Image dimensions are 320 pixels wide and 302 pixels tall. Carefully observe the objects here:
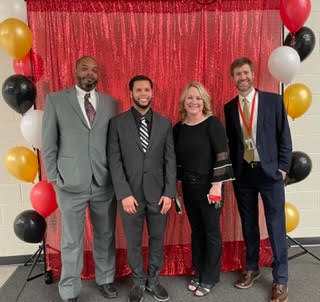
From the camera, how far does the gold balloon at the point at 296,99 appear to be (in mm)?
2352

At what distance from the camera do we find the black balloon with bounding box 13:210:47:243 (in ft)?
7.39

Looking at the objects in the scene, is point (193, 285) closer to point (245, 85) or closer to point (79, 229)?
point (79, 229)

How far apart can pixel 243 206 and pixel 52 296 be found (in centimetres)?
152

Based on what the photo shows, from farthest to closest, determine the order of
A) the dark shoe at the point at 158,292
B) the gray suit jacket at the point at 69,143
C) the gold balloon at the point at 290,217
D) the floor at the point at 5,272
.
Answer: the floor at the point at 5,272, the gold balloon at the point at 290,217, the dark shoe at the point at 158,292, the gray suit jacket at the point at 69,143

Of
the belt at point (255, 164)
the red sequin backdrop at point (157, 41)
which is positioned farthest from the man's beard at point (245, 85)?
the belt at point (255, 164)

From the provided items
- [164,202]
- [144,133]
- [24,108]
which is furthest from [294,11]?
[24,108]

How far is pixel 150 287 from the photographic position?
2289 mm

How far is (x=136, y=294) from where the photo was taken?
221 centimetres

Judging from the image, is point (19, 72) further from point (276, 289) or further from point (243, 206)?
point (276, 289)

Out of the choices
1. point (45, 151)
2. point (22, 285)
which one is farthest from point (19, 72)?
point (22, 285)

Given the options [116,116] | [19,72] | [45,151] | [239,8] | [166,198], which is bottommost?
[166,198]

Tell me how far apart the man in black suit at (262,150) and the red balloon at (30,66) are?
1356mm

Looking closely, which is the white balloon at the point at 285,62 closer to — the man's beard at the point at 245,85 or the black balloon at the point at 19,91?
the man's beard at the point at 245,85

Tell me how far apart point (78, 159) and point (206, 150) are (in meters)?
0.81
